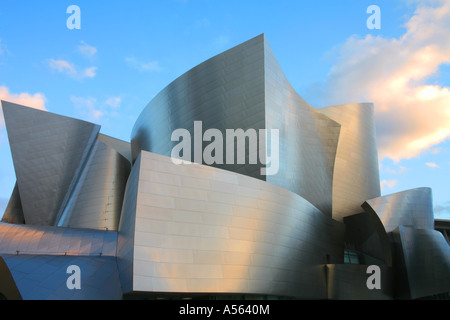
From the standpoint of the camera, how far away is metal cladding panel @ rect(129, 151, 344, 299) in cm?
1044

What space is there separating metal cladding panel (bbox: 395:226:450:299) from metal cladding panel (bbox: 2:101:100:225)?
58.2 feet

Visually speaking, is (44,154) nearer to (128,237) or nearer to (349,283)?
(128,237)

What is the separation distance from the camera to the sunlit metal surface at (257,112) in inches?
696

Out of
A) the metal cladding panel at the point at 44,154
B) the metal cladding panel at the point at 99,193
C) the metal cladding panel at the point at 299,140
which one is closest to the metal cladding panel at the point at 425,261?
the metal cladding panel at the point at 299,140

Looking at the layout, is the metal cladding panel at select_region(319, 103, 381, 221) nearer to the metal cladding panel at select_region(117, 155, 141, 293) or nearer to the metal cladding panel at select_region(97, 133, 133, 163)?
the metal cladding panel at select_region(117, 155, 141, 293)

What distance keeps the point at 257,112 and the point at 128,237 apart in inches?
348

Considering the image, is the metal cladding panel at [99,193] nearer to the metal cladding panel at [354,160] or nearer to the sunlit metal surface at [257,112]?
the sunlit metal surface at [257,112]

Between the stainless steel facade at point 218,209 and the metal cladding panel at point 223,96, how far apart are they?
0.06m

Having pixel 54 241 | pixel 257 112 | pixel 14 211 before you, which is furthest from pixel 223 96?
pixel 14 211

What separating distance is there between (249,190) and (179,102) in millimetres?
9325

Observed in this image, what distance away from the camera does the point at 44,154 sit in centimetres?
2239
